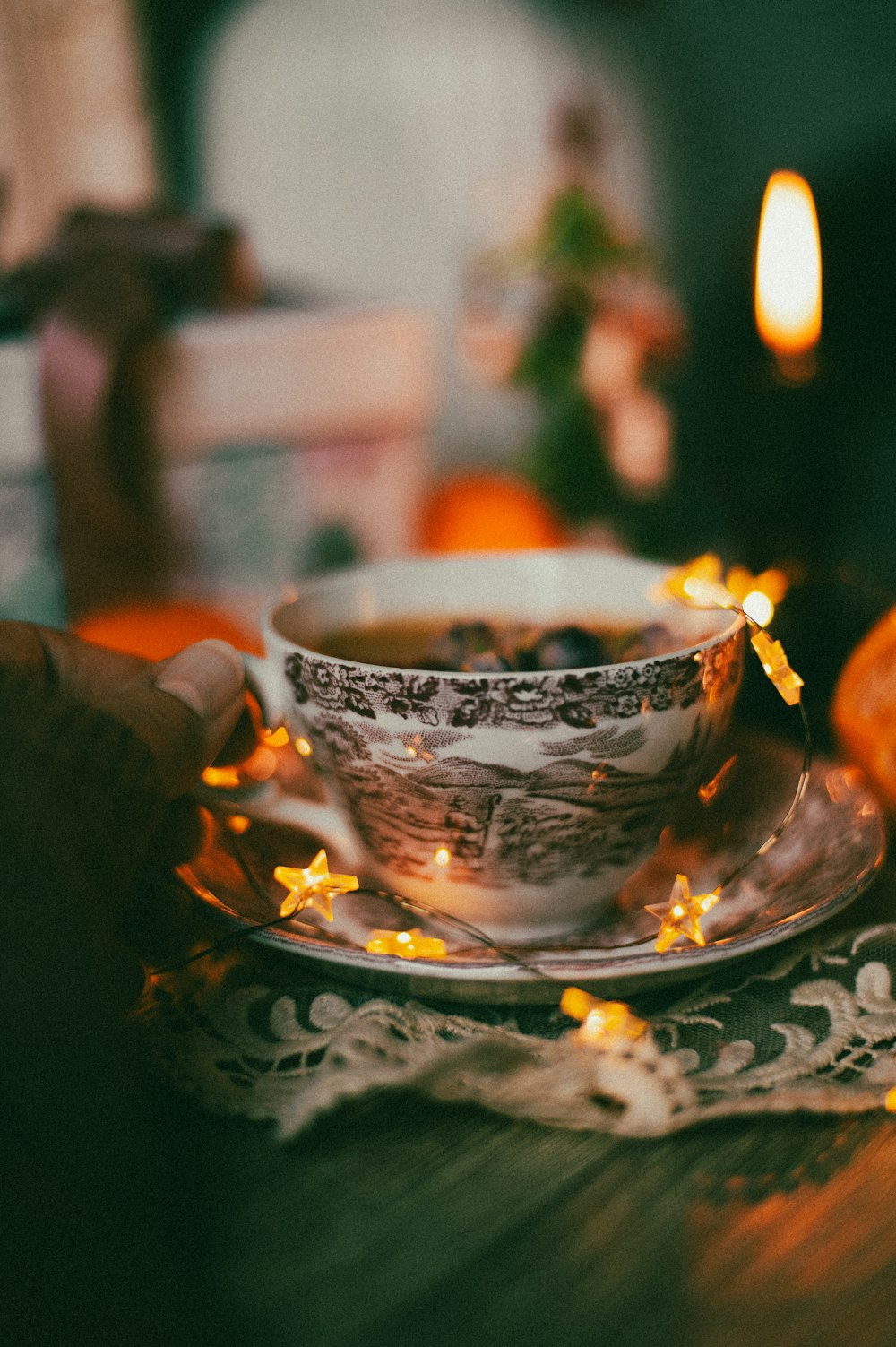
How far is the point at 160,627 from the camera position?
59cm

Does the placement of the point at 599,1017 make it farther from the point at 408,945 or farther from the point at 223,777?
the point at 223,777

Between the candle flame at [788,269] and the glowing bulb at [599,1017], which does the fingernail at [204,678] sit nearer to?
the glowing bulb at [599,1017]

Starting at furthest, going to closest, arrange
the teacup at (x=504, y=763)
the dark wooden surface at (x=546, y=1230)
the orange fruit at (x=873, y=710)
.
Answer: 1. the orange fruit at (x=873, y=710)
2. the teacup at (x=504, y=763)
3. the dark wooden surface at (x=546, y=1230)

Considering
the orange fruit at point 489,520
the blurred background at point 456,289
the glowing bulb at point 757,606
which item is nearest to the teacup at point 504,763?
the glowing bulb at point 757,606

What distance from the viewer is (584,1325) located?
9.0 inches

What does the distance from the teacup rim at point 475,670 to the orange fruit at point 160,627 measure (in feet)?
0.40

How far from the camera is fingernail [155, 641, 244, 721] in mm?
352

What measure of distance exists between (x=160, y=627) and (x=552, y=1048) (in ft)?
1.18

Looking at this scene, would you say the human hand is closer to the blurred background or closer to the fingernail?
the fingernail

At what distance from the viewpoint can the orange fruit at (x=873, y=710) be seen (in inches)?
17.1

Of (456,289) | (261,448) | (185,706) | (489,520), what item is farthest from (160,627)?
(456,289)

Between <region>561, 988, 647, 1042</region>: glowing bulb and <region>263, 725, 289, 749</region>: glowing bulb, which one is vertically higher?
<region>263, 725, 289, 749</region>: glowing bulb

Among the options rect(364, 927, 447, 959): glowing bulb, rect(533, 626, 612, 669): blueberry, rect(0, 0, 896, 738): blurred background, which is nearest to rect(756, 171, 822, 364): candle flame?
rect(0, 0, 896, 738): blurred background

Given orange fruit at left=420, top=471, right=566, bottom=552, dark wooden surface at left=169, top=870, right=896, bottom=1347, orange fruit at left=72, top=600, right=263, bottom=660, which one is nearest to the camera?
dark wooden surface at left=169, top=870, right=896, bottom=1347
